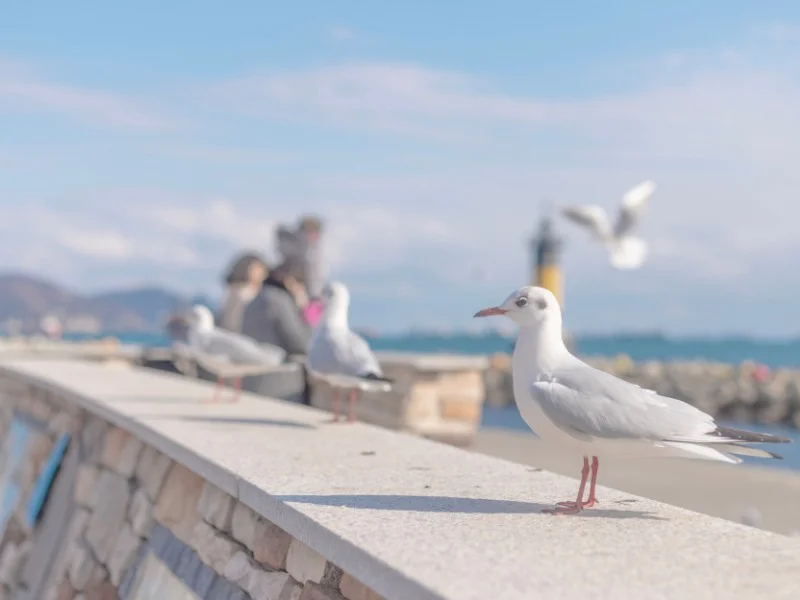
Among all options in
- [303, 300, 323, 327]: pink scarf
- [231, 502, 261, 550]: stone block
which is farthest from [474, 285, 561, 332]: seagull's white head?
[303, 300, 323, 327]: pink scarf

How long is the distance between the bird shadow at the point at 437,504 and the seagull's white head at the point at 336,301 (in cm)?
236

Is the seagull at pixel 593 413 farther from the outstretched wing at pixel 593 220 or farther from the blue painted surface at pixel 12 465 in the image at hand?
the outstretched wing at pixel 593 220

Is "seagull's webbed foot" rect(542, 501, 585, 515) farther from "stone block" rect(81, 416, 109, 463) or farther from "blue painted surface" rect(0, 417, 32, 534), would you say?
"blue painted surface" rect(0, 417, 32, 534)

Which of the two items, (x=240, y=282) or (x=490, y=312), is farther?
(x=240, y=282)

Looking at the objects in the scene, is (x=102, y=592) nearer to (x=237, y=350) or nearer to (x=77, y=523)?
(x=77, y=523)

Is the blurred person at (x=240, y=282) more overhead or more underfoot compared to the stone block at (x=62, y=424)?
more overhead

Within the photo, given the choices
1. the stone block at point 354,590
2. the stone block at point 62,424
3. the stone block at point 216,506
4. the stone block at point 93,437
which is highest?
the stone block at point 354,590

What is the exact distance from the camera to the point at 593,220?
14445 mm

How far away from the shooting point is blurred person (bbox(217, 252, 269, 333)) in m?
9.26

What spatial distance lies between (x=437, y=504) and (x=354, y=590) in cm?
55

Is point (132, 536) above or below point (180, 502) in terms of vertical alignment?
below

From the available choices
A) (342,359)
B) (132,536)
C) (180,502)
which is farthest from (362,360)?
(132,536)

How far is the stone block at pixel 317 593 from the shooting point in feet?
8.71

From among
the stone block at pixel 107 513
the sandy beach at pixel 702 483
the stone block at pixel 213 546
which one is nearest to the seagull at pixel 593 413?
the stone block at pixel 213 546
